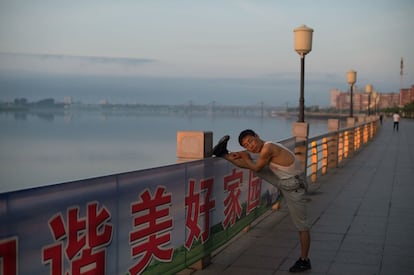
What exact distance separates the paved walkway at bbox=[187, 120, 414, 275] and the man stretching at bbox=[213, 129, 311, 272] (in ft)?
1.54

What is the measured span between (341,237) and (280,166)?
223cm

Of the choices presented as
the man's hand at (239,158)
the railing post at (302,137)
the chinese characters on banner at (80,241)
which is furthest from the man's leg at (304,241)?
the railing post at (302,137)

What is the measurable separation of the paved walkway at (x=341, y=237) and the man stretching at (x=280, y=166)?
0.47 meters

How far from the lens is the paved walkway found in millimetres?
5504

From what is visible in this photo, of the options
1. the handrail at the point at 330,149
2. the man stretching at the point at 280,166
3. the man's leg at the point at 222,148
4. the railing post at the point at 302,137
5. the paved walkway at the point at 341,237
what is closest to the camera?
the man stretching at the point at 280,166

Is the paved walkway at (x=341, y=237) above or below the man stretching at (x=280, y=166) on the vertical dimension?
below

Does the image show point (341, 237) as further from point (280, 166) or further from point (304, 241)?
point (280, 166)

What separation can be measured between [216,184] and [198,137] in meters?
0.60

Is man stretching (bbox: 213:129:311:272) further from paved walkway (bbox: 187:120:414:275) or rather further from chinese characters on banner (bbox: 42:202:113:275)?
chinese characters on banner (bbox: 42:202:113:275)

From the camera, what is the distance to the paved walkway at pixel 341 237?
18.1ft

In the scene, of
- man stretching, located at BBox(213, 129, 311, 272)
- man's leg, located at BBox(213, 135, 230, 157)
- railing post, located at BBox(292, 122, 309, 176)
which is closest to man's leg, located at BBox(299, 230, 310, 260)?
man stretching, located at BBox(213, 129, 311, 272)

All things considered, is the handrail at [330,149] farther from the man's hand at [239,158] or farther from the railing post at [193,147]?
the man's hand at [239,158]

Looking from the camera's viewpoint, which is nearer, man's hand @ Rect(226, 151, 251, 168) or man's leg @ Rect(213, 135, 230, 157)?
man's hand @ Rect(226, 151, 251, 168)

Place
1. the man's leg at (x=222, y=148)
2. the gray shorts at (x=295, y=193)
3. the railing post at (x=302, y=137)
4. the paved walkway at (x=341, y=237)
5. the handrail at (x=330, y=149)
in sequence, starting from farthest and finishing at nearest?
the handrail at (x=330, y=149), the railing post at (x=302, y=137), the paved walkway at (x=341, y=237), the man's leg at (x=222, y=148), the gray shorts at (x=295, y=193)
